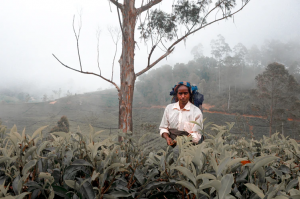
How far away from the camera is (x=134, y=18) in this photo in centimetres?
365

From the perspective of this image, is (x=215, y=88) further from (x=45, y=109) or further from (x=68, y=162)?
(x=68, y=162)

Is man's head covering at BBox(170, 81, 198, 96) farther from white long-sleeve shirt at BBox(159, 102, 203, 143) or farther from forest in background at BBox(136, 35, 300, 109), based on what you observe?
forest in background at BBox(136, 35, 300, 109)

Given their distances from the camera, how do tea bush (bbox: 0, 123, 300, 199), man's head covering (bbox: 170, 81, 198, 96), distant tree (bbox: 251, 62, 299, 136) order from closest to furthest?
tea bush (bbox: 0, 123, 300, 199)
man's head covering (bbox: 170, 81, 198, 96)
distant tree (bbox: 251, 62, 299, 136)

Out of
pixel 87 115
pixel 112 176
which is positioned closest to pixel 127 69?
pixel 112 176

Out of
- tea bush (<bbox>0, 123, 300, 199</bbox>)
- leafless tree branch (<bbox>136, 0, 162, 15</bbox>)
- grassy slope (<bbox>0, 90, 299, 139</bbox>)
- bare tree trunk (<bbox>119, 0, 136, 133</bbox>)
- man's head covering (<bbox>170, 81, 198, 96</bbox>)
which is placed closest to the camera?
tea bush (<bbox>0, 123, 300, 199</bbox>)

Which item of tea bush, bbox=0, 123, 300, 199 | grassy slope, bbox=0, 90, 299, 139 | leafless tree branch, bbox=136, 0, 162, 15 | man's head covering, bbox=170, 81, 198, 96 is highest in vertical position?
leafless tree branch, bbox=136, 0, 162, 15

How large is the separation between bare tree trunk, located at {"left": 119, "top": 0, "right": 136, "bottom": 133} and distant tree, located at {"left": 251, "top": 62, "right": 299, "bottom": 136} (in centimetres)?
966

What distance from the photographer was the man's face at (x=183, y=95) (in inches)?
77.3

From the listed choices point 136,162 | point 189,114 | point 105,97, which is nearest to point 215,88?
point 105,97

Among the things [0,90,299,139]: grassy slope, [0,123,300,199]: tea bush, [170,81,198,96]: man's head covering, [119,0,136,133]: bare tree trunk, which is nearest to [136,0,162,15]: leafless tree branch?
[119,0,136,133]: bare tree trunk

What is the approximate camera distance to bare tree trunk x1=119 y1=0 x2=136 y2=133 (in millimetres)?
3506

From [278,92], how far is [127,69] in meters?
10.1

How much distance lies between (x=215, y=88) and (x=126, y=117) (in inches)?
517

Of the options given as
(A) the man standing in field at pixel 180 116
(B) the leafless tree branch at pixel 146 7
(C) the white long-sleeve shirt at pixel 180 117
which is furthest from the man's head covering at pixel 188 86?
(B) the leafless tree branch at pixel 146 7
